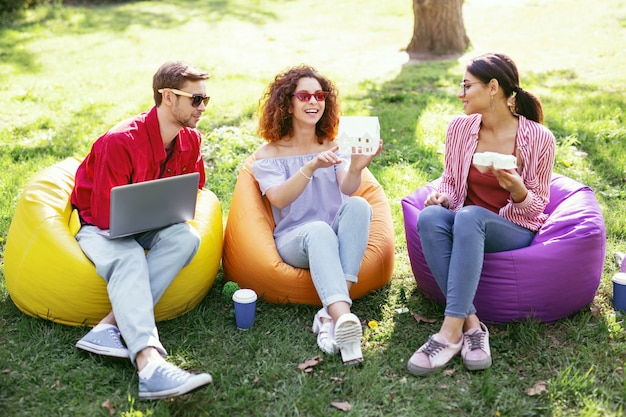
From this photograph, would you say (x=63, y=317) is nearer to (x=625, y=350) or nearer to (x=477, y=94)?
(x=477, y=94)

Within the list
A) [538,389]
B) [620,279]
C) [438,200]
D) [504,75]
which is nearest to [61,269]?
[438,200]

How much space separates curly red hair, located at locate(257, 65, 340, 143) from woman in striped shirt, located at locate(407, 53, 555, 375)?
0.72 metres

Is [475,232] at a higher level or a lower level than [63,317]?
higher

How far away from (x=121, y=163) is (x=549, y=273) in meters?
2.17

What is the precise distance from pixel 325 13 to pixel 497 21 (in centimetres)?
361

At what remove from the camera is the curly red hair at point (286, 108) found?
12.3 ft

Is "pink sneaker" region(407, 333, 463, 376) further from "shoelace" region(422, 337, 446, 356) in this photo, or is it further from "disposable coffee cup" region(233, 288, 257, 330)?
"disposable coffee cup" region(233, 288, 257, 330)

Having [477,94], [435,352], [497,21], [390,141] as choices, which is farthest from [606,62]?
[435,352]

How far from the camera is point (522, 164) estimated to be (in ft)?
10.9

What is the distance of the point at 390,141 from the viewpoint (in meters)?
5.95

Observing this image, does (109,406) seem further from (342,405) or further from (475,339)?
(475,339)

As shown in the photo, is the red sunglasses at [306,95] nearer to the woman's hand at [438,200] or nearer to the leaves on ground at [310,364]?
the woman's hand at [438,200]

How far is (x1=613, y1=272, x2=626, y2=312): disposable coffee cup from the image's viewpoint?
339 cm

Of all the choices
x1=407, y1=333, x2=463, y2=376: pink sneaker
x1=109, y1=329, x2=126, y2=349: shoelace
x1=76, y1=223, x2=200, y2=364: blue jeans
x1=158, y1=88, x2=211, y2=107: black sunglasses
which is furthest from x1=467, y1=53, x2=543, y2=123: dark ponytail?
x1=109, y1=329, x2=126, y2=349: shoelace
